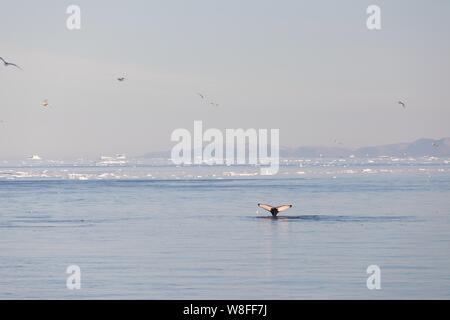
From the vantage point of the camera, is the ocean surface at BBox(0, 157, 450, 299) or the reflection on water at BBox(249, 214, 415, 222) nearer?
the ocean surface at BBox(0, 157, 450, 299)

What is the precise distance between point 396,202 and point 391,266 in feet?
132

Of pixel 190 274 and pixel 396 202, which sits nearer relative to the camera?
pixel 190 274

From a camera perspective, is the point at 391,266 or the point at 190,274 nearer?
the point at 190,274

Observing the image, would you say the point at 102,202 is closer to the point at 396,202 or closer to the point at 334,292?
the point at 396,202

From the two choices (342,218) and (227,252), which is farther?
(342,218)

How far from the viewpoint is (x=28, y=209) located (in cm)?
7325

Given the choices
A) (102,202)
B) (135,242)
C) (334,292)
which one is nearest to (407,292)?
(334,292)

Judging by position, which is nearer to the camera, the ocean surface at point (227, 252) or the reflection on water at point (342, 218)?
the ocean surface at point (227, 252)
